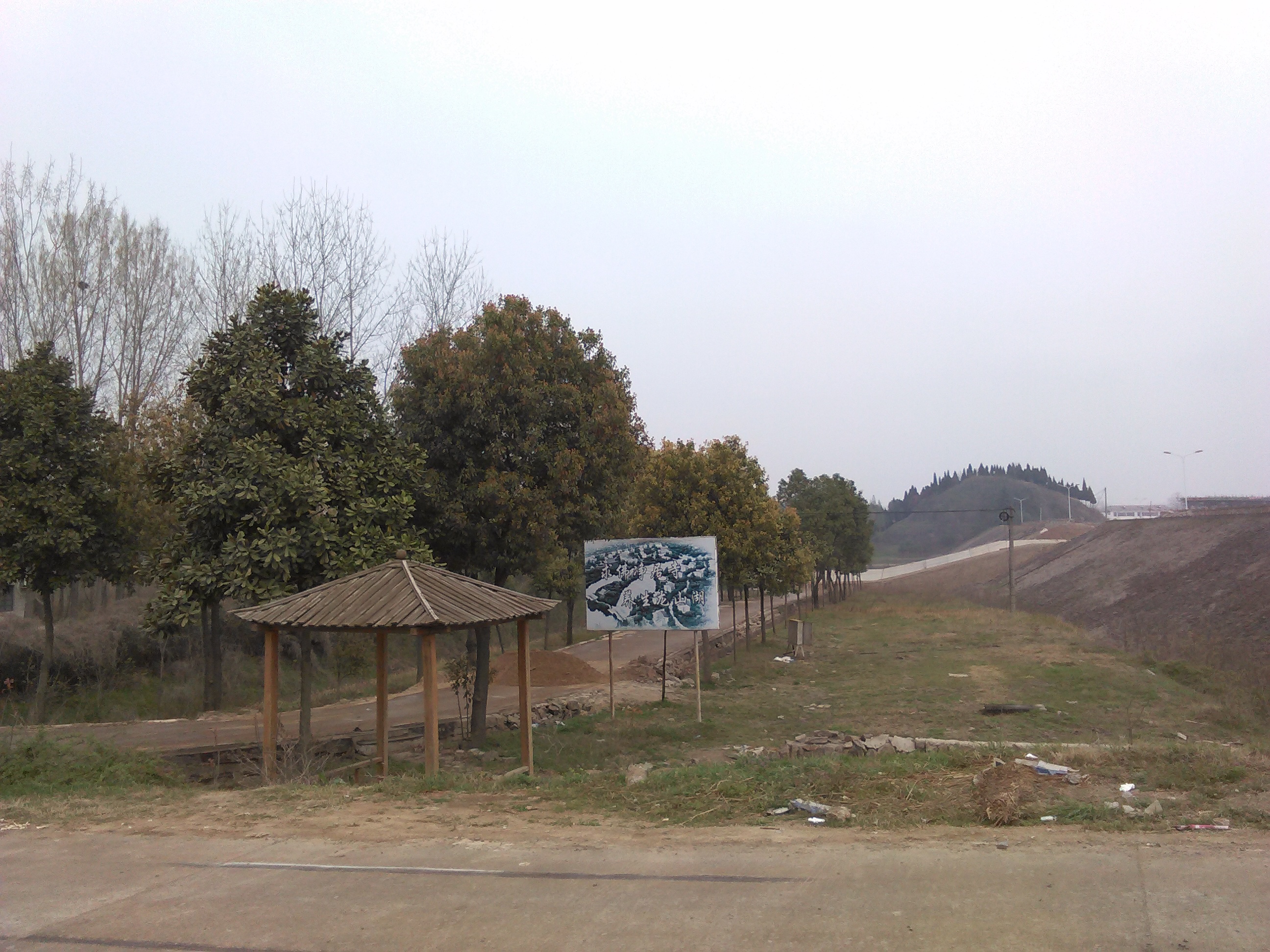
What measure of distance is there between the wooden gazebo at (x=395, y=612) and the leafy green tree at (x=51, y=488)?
979 cm

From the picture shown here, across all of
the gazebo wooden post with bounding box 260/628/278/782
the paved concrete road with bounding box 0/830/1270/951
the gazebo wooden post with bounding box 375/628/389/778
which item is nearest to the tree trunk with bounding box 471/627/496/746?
the gazebo wooden post with bounding box 375/628/389/778

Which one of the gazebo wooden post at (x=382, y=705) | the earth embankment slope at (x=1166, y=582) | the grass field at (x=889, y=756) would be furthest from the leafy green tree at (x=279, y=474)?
the earth embankment slope at (x=1166, y=582)

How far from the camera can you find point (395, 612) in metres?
11.9

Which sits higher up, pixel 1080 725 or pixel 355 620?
pixel 355 620

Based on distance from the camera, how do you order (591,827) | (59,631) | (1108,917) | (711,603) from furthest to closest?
(59,631)
(711,603)
(591,827)
(1108,917)

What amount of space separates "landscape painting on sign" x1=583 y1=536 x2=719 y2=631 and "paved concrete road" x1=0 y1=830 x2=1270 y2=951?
1146 cm

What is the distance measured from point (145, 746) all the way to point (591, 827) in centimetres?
1154

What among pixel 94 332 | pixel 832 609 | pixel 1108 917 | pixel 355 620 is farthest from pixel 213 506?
pixel 832 609

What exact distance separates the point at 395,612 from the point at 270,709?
2.68 meters

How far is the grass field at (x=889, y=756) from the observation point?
880cm

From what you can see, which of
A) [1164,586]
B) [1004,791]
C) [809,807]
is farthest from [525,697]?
[1164,586]

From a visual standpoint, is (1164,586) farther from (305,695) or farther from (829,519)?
(305,695)

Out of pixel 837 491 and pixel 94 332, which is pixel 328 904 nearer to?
pixel 94 332

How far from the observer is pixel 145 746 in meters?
16.5
